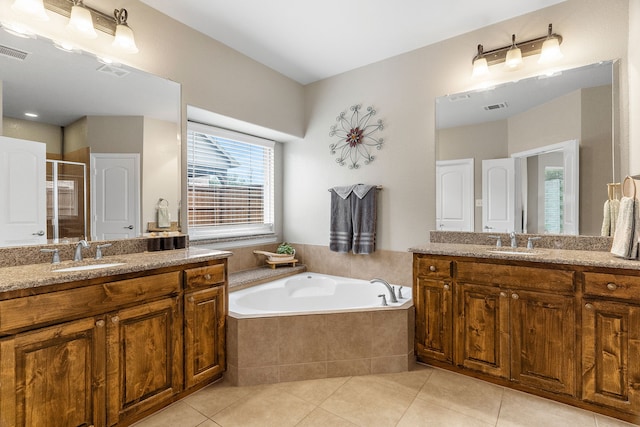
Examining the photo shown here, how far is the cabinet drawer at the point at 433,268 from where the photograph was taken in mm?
2234

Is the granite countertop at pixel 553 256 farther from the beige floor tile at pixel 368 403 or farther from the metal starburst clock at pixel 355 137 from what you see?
the metal starburst clock at pixel 355 137

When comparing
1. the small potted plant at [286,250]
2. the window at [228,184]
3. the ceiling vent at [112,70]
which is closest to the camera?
the ceiling vent at [112,70]

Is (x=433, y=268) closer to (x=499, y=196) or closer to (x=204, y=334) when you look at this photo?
(x=499, y=196)

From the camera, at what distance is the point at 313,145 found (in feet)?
11.8

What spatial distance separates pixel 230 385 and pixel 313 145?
2502 millimetres

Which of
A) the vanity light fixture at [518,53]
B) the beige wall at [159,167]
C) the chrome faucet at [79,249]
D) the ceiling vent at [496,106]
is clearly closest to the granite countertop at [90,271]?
the chrome faucet at [79,249]

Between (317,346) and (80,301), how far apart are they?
143cm

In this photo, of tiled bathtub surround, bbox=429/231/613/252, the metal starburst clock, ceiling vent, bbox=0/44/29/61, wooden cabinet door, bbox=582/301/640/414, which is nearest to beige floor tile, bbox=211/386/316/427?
wooden cabinet door, bbox=582/301/640/414

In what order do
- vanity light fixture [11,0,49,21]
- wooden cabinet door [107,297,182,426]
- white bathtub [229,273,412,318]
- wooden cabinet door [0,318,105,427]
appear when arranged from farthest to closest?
1. white bathtub [229,273,412,318]
2. vanity light fixture [11,0,49,21]
3. wooden cabinet door [107,297,182,426]
4. wooden cabinet door [0,318,105,427]

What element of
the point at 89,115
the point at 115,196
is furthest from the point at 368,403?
the point at 89,115

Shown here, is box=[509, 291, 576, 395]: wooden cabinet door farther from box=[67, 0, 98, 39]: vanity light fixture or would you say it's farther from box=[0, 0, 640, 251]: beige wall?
box=[67, 0, 98, 39]: vanity light fixture

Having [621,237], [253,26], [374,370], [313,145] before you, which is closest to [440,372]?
[374,370]

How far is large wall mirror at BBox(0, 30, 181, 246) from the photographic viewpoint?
5.83ft

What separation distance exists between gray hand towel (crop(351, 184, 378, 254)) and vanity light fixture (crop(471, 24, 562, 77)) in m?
1.35
